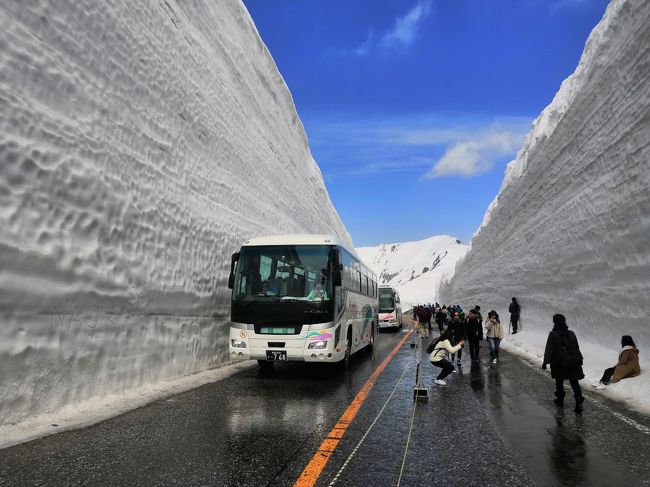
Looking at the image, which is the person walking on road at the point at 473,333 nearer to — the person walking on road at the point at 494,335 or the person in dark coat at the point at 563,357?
the person walking on road at the point at 494,335

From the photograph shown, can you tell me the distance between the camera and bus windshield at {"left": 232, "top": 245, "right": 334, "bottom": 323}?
9.34 meters

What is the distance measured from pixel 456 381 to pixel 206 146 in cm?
1007

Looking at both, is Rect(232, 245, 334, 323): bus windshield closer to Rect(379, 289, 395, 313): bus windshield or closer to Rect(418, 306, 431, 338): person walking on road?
Rect(418, 306, 431, 338): person walking on road

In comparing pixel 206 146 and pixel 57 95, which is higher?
pixel 206 146

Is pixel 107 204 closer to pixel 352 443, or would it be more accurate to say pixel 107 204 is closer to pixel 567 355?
pixel 352 443

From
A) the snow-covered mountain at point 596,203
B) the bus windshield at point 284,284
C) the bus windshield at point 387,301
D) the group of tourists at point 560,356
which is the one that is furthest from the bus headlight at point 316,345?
the bus windshield at point 387,301

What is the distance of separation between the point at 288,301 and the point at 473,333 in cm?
659

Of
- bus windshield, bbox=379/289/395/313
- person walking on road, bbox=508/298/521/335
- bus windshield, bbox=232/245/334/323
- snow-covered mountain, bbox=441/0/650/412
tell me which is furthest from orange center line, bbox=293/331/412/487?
bus windshield, bbox=379/289/395/313

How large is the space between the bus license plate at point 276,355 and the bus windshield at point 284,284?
600 mm

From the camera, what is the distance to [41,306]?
21.2 ft

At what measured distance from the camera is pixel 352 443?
4.93m

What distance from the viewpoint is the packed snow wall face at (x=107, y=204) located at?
6383 mm

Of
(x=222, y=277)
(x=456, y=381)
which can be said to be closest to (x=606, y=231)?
(x=456, y=381)

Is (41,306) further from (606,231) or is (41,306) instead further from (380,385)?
(606,231)
